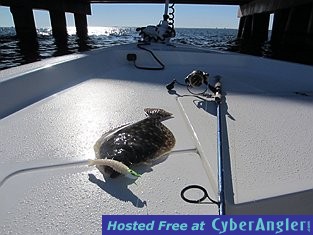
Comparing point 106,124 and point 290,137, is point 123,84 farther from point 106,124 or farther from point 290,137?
point 290,137

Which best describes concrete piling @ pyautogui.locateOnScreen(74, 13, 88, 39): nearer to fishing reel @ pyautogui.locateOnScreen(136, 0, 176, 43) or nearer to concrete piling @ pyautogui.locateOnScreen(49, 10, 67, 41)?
concrete piling @ pyautogui.locateOnScreen(49, 10, 67, 41)

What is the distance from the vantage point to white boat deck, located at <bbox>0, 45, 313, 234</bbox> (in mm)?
1198

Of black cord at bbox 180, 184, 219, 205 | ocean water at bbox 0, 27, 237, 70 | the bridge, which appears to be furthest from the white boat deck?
the bridge

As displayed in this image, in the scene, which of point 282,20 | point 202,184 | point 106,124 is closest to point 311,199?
point 202,184

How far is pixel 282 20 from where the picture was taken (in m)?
21.8

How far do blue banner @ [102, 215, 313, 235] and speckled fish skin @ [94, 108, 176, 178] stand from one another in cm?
48

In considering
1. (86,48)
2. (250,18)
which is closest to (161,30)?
(86,48)

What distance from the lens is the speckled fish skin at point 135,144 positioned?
4.82ft

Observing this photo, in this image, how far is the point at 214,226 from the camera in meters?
0.88

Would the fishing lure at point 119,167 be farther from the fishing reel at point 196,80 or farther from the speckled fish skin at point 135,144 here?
the fishing reel at point 196,80

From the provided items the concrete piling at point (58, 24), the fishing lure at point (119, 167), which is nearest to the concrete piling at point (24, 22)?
the concrete piling at point (58, 24)

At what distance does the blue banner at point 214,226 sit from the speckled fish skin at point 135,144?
1.58 ft

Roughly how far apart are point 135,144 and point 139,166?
14cm

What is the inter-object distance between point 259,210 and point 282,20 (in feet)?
80.0
